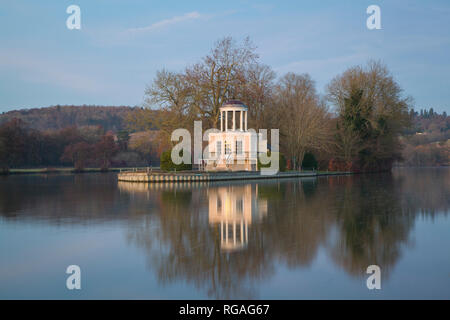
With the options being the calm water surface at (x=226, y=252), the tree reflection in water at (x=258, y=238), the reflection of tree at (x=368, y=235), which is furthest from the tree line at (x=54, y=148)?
the reflection of tree at (x=368, y=235)

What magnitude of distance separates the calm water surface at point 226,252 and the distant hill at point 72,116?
98.4 metres

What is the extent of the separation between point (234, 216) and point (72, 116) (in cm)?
10953

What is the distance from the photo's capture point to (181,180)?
1284 inches

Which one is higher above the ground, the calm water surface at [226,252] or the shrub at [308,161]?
the shrub at [308,161]

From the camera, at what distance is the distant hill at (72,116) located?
4235 inches

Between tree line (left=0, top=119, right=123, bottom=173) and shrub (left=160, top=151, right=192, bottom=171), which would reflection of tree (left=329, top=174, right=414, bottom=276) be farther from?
tree line (left=0, top=119, right=123, bottom=173)

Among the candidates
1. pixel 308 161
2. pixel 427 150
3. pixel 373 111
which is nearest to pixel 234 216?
pixel 308 161

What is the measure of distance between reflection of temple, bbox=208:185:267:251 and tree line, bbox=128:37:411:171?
2399 cm

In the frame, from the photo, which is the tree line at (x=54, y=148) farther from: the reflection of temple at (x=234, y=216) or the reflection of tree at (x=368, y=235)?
the reflection of tree at (x=368, y=235)

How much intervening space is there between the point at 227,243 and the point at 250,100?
37534mm

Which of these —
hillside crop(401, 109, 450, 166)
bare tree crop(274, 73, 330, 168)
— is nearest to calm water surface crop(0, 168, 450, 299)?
bare tree crop(274, 73, 330, 168)

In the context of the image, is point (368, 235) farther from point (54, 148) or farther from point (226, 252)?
point (54, 148)

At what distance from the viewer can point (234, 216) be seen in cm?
1398

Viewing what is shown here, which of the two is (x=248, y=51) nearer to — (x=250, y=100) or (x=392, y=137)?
(x=250, y=100)
